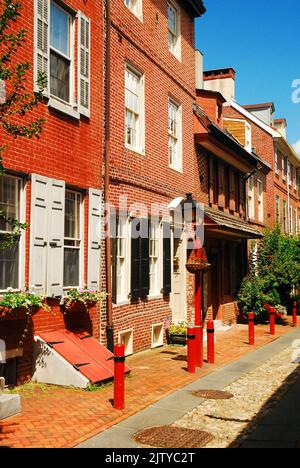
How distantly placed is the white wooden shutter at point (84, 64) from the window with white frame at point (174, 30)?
17.9 feet

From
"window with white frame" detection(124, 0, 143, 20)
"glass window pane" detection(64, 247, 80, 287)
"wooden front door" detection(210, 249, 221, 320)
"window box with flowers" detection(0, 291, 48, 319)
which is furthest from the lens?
"wooden front door" detection(210, 249, 221, 320)

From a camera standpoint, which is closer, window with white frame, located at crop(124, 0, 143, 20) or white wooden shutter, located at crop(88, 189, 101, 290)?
white wooden shutter, located at crop(88, 189, 101, 290)

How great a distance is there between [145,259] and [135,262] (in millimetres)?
577

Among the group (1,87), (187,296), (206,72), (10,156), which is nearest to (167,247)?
(187,296)

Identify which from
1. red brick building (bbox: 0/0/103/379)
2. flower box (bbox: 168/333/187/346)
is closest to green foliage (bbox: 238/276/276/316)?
flower box (bbox: 168/333/187/346)

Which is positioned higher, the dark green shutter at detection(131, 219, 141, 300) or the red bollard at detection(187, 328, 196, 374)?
the dark green shutter at detection(131, 219, 141, 300)

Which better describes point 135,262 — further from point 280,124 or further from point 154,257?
point 280,124

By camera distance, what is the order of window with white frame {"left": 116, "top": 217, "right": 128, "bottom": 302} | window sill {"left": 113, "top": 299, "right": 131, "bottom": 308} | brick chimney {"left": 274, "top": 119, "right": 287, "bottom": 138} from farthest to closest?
brick chimney {"left": 274, "top": 119, "right": 287, "bottom": 138}
window with white frame {"left": 116, "top": 217, "right": 128, "bottom": 302}
window sill {"left": 113, "top": 299, "right": 131, "bottom": 308}

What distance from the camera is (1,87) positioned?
21.6 feet

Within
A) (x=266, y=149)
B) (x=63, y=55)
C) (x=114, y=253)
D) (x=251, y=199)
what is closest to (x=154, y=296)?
(x=114, y=253)

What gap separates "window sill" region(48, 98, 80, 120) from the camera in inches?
348

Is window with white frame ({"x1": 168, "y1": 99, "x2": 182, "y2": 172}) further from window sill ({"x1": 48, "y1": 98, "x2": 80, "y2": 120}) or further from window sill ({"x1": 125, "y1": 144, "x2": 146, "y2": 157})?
window sill ({"x1": 48, "y1": 98, "x2": 80, "y2": 120})

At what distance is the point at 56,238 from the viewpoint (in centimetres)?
881

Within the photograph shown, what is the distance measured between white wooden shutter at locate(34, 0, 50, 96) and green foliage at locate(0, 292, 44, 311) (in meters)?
3.35
